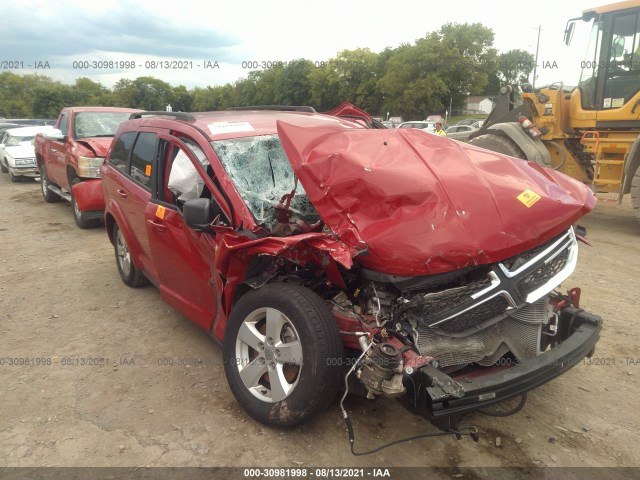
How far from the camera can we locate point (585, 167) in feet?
27.6

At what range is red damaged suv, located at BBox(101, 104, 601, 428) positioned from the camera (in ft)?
8.19

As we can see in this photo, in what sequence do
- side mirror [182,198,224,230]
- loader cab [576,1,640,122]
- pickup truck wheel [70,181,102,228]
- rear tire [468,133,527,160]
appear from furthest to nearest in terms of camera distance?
rear tire [468,133,527,160]
pickup truck wheel [70,181,102,228]
loader cab [576,1,640,122]
side mirror [182,198,224,230]

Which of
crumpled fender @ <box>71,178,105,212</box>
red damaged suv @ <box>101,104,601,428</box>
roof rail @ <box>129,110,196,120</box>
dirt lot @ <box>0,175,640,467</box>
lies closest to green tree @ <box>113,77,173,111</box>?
crumpled fender @ <box>71,178,105,212</box>

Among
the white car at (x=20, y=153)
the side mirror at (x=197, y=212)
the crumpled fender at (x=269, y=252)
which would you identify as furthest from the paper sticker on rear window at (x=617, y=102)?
the white car at (x=20, y=153)

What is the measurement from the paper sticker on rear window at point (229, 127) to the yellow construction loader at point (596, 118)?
5.59 metres

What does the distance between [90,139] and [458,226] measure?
24.9 feet

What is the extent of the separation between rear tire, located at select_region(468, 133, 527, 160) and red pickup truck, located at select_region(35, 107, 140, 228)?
6.32 m

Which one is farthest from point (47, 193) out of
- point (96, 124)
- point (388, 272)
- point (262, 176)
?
point (388, 272)

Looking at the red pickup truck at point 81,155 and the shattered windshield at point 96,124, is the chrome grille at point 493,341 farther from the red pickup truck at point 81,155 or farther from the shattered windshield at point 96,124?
the shattered windshield at point 96,124

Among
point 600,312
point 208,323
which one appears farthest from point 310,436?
point 600,312

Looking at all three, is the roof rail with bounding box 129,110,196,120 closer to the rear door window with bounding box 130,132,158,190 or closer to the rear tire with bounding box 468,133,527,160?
the rear door window with bounding box 130,132,158,190

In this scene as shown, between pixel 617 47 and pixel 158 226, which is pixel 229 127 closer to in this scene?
pixel 158 226

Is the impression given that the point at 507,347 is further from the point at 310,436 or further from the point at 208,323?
the point at 208,323

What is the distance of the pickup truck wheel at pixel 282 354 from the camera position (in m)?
2.57
